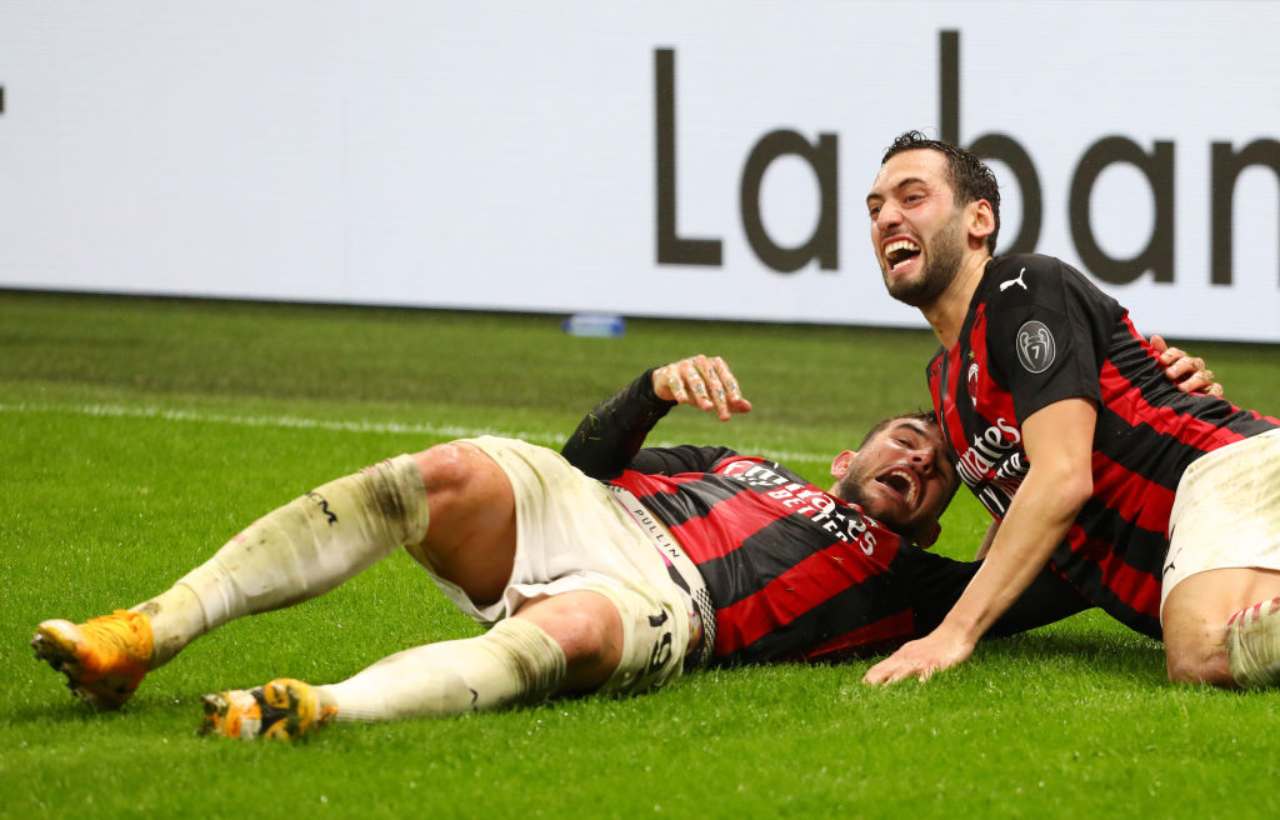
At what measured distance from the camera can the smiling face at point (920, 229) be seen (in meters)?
4.43

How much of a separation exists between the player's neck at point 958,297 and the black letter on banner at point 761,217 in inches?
251

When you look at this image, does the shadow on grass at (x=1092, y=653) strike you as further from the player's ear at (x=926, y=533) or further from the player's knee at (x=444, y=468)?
the player's knee at (x=444, y=468)

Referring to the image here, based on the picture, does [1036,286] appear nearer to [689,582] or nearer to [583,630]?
[689,582]

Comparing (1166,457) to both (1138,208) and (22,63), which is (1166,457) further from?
(22,63)

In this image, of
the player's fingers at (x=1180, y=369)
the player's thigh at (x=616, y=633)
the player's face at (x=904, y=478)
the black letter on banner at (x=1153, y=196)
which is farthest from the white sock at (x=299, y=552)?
the black letter on banner at (x=1153, y=196)

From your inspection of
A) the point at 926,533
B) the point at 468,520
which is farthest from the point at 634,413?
the point at 926,533

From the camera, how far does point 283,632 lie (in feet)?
15.1

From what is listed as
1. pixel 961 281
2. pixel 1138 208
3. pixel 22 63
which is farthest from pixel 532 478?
pixel 22 63

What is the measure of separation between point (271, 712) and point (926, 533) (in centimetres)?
193

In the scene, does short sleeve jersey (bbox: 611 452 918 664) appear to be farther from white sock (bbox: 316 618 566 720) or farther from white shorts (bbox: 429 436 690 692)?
white sock (bbox: 316 618 566 720)

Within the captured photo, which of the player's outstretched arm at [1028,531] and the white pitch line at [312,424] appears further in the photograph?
the white pitch line at [312,424]

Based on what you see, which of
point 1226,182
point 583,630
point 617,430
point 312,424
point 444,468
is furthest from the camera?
point 1226,182

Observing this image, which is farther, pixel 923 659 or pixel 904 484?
pixel 904 484

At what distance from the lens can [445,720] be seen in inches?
140
